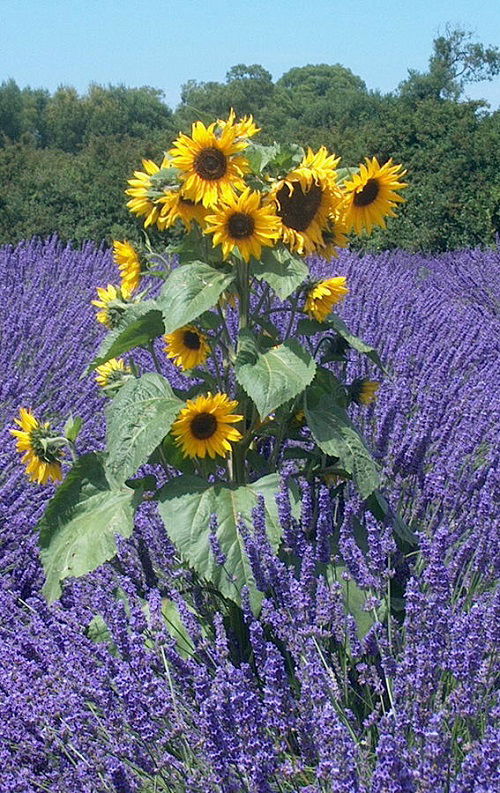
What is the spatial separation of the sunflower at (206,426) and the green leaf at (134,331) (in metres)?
0.27

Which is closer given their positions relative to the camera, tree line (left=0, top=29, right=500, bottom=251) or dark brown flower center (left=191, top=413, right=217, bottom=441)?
dark brown flower center (left=191, top=413, right=217, bottom=441)

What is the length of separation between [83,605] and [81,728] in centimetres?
60

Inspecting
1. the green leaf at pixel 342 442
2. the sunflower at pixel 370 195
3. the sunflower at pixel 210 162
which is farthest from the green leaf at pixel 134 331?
the sunflower at pixel 370 195

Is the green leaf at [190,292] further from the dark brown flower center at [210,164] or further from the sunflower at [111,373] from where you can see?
the sunflower at [111,373]

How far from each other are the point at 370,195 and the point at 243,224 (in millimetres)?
415

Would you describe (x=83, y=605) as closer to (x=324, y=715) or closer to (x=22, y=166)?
(x=324, y=715)

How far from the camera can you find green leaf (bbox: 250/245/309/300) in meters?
2.40

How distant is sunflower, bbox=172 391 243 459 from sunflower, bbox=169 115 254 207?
0.49 m

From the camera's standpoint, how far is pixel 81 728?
208 cm

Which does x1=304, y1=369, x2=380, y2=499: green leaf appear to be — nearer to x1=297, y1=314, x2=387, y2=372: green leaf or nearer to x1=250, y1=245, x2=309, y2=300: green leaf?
x1=297, y1=314, x2=387, y2=372: green leaf

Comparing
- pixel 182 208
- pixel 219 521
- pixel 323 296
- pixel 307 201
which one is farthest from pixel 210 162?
pixel 219 521

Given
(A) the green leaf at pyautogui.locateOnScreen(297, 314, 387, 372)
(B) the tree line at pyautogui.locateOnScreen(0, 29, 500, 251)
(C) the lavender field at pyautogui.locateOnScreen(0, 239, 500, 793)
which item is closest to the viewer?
(C) the lavender field at pyautogui.locateOnScreen(0, 239, 500, 793)

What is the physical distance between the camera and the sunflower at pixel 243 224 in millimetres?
2348

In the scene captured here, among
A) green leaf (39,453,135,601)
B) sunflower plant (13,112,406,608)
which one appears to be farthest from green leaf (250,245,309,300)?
green leaf (39,453,135,601)
